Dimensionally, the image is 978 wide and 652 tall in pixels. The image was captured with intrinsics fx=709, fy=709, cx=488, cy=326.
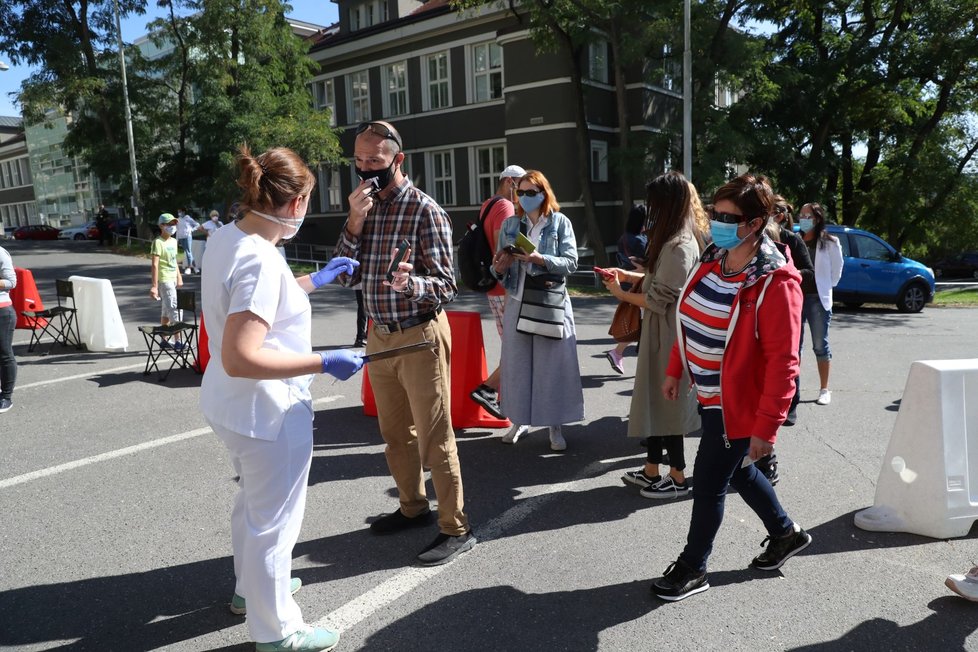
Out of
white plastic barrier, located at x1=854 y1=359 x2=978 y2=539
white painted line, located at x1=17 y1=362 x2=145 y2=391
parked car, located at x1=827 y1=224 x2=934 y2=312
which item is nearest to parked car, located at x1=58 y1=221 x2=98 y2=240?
white painted line, located at x1=17 y1=362 x2=145 y2=391

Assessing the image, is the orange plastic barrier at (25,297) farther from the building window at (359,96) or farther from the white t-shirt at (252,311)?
the building window at (359,96)

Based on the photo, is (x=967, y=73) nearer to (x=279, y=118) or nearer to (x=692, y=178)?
(x=692, y=178)

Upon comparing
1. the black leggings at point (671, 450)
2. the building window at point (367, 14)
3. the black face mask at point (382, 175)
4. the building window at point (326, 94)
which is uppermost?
the building window at point (367, 14)

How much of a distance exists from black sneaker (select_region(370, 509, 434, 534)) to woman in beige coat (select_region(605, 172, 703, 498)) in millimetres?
1399

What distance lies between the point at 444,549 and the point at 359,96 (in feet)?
98.7

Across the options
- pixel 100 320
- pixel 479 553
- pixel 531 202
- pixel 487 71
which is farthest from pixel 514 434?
pixel 487 71

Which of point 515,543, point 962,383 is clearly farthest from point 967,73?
point 515,543

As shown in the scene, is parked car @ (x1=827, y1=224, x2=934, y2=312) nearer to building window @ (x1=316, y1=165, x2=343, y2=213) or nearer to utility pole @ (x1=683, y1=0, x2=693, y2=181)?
utility pole @ (x1=683, y1=0, x2=693, y2=181)

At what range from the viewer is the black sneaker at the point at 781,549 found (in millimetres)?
→ 3480

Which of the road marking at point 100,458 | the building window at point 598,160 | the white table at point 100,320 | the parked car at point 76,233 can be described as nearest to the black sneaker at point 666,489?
the road marking at point 100,458

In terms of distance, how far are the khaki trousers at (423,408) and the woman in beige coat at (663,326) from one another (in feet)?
4.51

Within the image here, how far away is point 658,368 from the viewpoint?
4488 millimetres

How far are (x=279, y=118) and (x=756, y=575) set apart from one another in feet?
80.1

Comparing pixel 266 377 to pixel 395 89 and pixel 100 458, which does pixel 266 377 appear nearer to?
pixel 100 458
